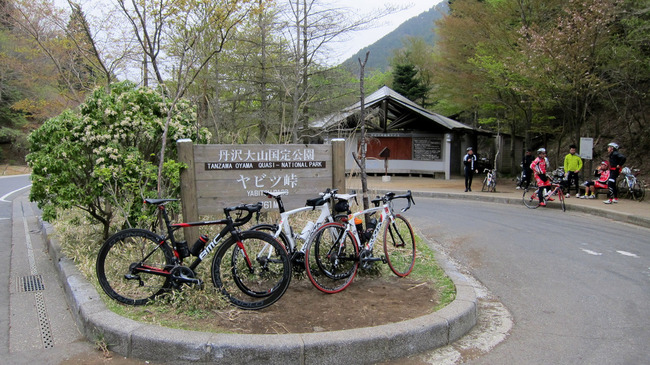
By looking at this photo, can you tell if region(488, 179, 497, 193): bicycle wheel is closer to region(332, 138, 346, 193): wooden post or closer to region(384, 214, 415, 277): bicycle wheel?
region(384, 214, 415, 277): bicycle wheel

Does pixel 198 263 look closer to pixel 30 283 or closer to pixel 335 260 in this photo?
pixel 335 260

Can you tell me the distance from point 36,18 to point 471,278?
10.5 metres

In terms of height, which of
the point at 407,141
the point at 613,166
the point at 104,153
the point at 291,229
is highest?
the point at 407,141

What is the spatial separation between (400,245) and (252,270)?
2.00 metres

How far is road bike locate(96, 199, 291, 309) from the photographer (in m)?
4.24

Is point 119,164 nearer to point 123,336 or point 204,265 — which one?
point 204,265

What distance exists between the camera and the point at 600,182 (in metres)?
13.6

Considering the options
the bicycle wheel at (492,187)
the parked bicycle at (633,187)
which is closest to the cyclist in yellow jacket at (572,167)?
the parked bicycle at (633,187)

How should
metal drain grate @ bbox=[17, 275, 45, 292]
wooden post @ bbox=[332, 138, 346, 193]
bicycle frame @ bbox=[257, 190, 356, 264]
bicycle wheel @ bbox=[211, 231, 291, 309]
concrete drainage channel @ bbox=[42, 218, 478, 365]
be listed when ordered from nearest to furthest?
concrete drainage channel @ bbox=[42, 218, 478, 365], bicycle wheel @ bbox=[211, 231, 291, 309], bicycle frame @ bbox=[257, 190, 356, 264], metal drain grate @ bbox=[17, 275, 45, 292], wooden post @ bbox=[332, 138, 346, 193]

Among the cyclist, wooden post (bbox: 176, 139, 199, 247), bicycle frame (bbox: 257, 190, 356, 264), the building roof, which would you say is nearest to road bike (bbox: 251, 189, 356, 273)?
bicycle frame (bbox: 257, 190, 356, 264)

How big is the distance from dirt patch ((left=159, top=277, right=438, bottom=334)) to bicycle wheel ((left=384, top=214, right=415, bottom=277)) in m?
0.41

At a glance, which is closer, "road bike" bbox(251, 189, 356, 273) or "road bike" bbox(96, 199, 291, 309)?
"road bike" bbox(96, 199, 291, 309)

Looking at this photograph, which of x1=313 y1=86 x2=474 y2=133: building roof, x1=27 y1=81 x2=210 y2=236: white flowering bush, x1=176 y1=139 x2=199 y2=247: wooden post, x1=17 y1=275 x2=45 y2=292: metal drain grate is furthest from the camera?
→ x1=313 y1=86 x2=474 y2=133: building roof

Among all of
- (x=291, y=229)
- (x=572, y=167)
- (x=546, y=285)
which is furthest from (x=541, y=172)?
(x=291, y=229)
